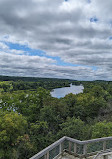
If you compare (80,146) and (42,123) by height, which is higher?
(80,146)

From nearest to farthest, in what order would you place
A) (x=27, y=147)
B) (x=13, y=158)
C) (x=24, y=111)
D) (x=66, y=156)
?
(x=66, y=156) → (x=13, y=158) → (x=27, y=147) → (x=24, y=111)

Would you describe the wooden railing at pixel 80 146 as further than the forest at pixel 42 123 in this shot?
No

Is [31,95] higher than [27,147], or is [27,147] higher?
[31,95]

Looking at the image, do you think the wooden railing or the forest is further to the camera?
the forest

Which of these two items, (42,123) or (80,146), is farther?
(42,123)

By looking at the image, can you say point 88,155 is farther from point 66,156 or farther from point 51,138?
point 51,138

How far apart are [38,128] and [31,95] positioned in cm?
1003

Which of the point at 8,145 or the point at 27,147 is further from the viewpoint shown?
the point at 27,147

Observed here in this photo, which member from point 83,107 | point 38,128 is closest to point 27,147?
point 38,128

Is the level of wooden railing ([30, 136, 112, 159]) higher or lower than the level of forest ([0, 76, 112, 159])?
higher

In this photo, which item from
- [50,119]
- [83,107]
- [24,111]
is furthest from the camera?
[83,107]

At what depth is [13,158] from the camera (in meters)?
13.5

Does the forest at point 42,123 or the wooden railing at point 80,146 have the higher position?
the wooden railing at point 80,146

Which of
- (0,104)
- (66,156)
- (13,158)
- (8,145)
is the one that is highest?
(66,156)
